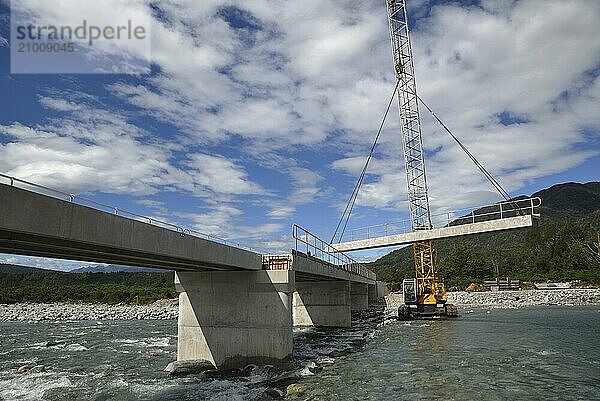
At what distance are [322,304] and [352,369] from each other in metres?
23.3

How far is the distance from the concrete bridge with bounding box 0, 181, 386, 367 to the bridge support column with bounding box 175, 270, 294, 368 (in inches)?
1.8

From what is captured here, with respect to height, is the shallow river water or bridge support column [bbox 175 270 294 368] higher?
bridge support column [bbox 175 270 294 368]

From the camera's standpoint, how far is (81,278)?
491 feet

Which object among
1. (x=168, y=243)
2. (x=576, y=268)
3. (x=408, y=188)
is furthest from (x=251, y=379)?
(x=576, y=268)

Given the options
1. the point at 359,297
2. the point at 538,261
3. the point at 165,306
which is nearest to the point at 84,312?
the point at 165,306

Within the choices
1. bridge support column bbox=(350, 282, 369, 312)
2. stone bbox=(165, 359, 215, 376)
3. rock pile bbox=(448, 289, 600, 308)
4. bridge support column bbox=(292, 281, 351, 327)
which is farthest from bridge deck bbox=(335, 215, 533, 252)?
rock pile bbox=(448, 289, 600, 308)

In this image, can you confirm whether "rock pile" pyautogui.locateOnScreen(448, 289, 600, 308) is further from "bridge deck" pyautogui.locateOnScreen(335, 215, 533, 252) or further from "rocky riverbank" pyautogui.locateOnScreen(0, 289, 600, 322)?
"bridge deck" pyautogui.locateOnScreen(335, 215, 533, 252)

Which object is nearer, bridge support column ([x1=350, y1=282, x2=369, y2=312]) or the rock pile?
bridge support column ([x1=350, y1=282, x2=369, y2=312])

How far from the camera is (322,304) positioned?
46.6m

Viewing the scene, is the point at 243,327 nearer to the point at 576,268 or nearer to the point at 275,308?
the point at 275,308

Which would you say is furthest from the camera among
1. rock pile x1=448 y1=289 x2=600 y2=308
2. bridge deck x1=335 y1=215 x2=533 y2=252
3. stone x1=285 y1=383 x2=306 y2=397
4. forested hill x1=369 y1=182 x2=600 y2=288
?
forested hill x1=369 y1=182 x2=600 y2=288

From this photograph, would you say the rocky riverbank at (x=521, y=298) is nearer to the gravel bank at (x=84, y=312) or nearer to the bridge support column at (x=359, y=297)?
the bridge support column at (x=359, y=297)

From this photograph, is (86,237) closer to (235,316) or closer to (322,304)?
(235,316)

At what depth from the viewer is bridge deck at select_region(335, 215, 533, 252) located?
3892 centimetres
